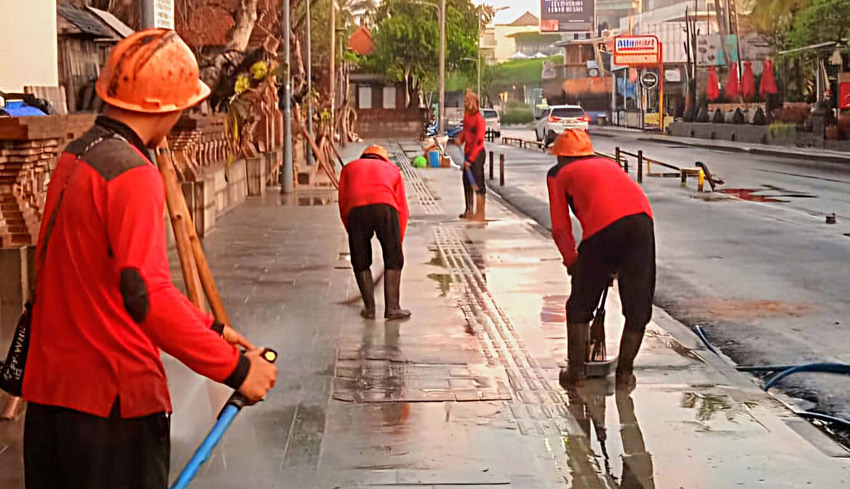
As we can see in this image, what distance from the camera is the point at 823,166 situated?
118 feet

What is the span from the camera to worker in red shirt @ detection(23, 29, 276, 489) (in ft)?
10.9

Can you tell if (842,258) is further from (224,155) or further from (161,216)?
(161,216)

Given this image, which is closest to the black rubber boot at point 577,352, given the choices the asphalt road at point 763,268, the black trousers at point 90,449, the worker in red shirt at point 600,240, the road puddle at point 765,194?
the worker in red shirt at point 600,240

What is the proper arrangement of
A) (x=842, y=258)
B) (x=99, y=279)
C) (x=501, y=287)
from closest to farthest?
(x=99, y=279) < (x=501, y=287) < (x=842, y=258)

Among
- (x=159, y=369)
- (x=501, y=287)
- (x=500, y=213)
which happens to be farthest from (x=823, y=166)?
(x=159, y=369)

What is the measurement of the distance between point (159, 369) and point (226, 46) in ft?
63.3

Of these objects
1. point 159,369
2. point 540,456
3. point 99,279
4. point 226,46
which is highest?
point 226,46

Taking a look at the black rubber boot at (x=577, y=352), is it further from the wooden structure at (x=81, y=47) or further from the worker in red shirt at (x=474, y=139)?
the worker in red shirt at (x=474, y=139)

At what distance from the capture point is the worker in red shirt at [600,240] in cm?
775

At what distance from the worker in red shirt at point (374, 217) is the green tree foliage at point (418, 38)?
64928 mm

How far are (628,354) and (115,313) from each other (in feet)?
16.7

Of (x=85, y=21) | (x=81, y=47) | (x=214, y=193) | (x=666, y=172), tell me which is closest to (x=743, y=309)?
(x=85, y=21)

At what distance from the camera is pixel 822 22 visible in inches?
1859

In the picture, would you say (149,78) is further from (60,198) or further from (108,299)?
(108,299)
